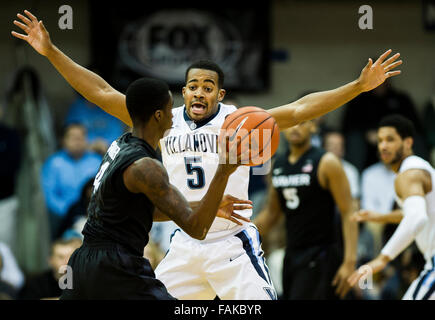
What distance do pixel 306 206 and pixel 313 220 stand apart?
155mm

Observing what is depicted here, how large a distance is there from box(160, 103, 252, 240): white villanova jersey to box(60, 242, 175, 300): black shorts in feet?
3.99

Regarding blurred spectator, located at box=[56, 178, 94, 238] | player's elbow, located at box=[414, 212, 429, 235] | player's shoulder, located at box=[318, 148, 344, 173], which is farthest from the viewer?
blurred spectator, located at box=[56, 178, 94, 238]

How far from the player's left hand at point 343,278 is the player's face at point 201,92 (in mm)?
2328

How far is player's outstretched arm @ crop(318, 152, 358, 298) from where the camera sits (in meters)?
7.09

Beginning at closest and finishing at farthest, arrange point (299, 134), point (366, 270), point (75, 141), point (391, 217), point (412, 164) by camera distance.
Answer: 1. point (366, 270)
2. point (412, 164)
3. point (391, 217)
4. point (299, 134)
5. point (75, 141)

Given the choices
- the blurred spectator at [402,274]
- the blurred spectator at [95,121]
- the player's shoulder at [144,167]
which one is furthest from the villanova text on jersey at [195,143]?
the blurred spectator at [95,121]

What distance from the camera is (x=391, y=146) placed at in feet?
21.5

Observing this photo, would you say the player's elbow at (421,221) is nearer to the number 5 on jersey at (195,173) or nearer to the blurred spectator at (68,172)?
the number 5 on jersey at (195,173)

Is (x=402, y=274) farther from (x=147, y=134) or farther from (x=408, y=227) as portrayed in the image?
(x=147, y=134)

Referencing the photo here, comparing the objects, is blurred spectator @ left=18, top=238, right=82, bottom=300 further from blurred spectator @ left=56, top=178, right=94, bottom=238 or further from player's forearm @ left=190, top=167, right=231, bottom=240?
player's forearm @ left=190, top=167, right=231, bottom=240

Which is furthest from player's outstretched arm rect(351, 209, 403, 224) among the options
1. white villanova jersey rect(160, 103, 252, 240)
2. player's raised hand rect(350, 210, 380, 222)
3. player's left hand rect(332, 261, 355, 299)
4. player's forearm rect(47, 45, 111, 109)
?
player's forearm rect(47, 45, 111, 109)

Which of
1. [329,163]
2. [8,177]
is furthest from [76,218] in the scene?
[329,163]
